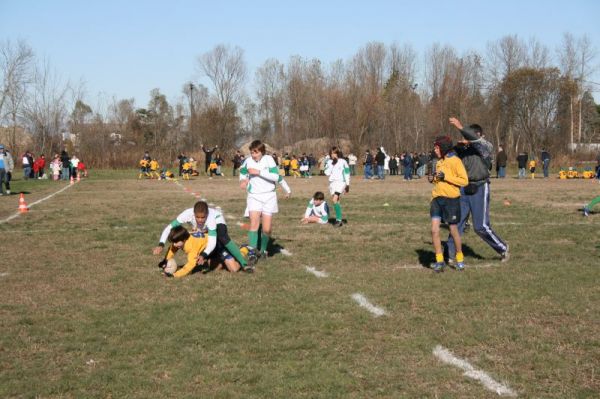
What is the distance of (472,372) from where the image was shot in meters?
5.34

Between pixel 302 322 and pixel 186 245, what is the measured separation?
10.6ft

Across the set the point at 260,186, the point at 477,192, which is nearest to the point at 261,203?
the point at 260,186

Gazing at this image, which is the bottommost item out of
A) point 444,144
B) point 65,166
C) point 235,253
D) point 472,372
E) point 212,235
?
point 472,372

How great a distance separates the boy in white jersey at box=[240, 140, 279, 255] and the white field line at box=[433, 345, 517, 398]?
5.08 metres

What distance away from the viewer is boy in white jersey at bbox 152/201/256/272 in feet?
31.1

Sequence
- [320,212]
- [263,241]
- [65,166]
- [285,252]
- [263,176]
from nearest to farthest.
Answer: [263,176] → [263,241] → [285,252] → [320,212] → [65,166]

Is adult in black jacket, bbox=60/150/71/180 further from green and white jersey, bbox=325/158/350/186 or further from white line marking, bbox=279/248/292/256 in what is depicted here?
white line marking, bbox=279/248/292/256

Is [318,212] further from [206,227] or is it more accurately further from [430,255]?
[206,227]

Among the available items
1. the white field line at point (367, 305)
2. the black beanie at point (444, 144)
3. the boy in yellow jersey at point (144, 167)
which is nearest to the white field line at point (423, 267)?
the black beanie at point (444, 144)

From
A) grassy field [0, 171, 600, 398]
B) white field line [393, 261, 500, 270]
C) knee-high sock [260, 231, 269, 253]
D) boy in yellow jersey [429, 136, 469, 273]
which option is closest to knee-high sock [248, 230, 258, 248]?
knee-high sock [260, 231, 269, 253]

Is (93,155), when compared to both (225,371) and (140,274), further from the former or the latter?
(225,371)

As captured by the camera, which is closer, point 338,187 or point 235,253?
point 235,253

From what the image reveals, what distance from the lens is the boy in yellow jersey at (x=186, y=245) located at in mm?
9484

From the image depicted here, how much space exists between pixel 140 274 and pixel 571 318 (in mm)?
5795
